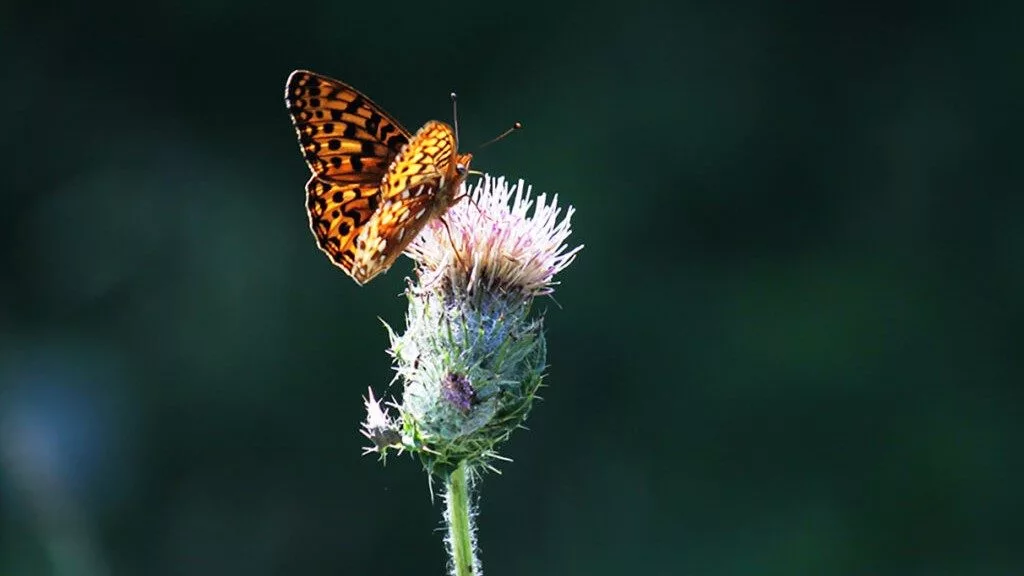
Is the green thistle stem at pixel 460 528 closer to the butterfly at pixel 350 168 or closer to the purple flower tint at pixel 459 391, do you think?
the purple flower tint at pixel 459 391

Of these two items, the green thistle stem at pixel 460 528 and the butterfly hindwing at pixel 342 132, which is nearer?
the green thistle stem at pixel 460 528

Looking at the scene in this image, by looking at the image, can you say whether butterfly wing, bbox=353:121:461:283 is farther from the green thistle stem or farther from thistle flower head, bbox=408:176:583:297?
the green thistle stem

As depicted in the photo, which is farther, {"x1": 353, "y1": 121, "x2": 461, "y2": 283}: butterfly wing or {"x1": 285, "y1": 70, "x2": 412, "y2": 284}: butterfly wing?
{"x1": 285, "y1": 70, "x2": 412, "y2": 284}: butterfly wing

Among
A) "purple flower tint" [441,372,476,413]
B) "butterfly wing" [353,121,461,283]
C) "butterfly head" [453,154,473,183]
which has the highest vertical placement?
"butterfly head" [453,154,473,183]

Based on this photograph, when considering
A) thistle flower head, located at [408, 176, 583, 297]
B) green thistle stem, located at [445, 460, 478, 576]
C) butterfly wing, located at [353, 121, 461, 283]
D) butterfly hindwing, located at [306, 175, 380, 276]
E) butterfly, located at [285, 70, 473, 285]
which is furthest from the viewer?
thistle flower head, located at [408, 176, 583, 297]

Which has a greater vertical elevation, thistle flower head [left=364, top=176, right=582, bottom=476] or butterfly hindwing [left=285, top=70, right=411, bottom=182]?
butterfly hindwing [left=285, top=70, right=411, bottom=182]

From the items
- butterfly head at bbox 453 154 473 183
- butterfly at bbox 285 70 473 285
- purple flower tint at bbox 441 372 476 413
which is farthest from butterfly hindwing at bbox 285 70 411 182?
purple flower tint at bbox 441 372 476 413

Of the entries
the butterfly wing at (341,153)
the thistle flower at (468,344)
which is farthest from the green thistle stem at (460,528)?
the butterfly wing at (341,153)
